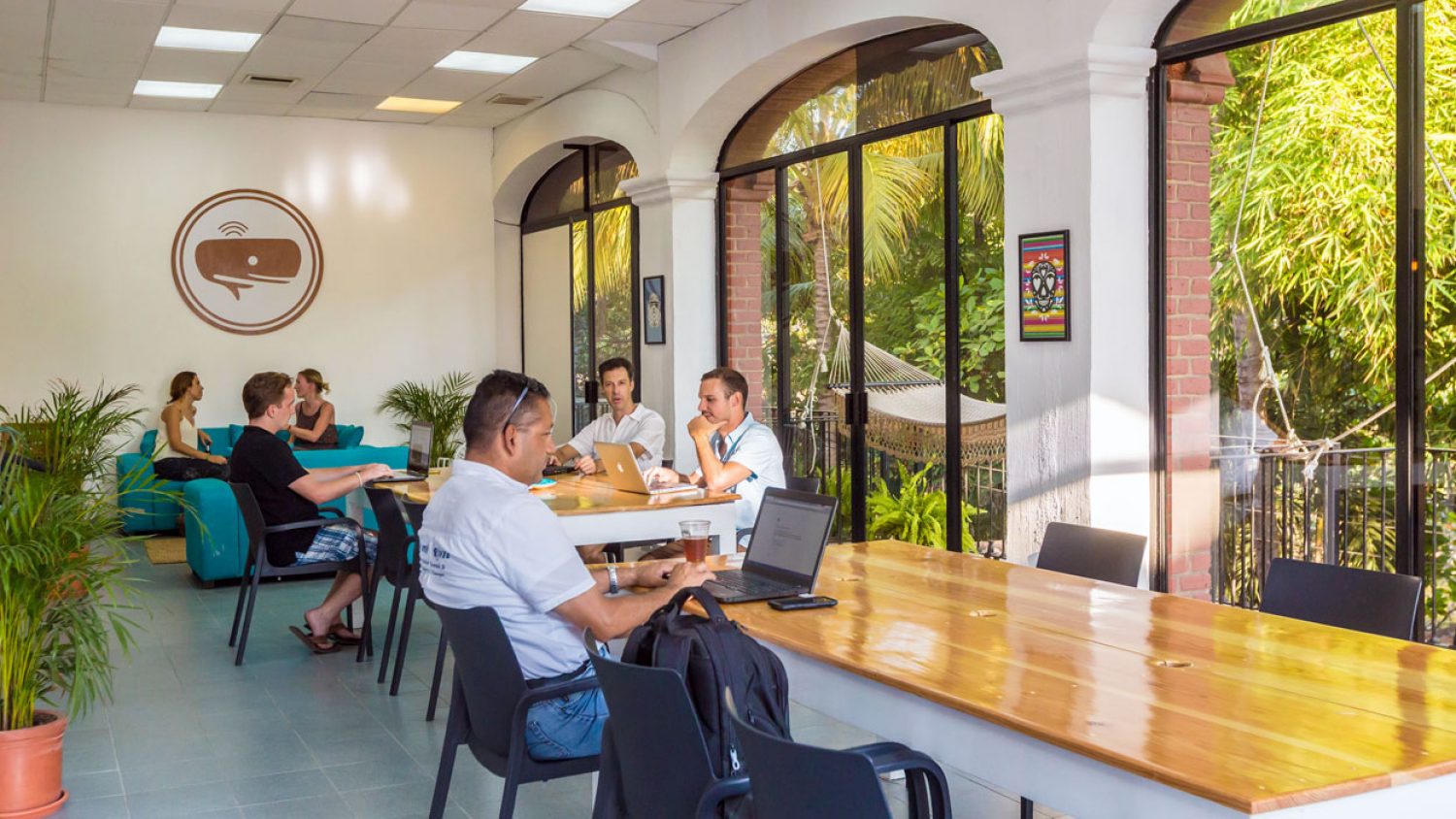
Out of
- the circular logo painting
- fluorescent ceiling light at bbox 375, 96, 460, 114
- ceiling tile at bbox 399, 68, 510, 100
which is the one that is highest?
fluorescent ceiling light at bbox 375, 96, 460, 114

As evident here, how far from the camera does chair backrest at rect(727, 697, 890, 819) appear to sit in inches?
69.4

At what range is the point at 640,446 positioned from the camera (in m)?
6.50

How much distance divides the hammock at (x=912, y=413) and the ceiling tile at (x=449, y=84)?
145 inches

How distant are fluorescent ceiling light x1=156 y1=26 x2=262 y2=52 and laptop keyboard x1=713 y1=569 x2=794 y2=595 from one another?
6.19m

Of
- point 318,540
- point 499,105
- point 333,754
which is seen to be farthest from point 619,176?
point 333,754

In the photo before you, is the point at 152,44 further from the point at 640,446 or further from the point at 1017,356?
the point at 1017,356

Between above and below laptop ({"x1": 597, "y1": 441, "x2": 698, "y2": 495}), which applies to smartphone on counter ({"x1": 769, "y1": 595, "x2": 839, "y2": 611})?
below

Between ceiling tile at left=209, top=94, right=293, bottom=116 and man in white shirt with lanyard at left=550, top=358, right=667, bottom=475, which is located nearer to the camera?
man in white shirt with lanyard at left=550, top=358, right=667, bottom=475

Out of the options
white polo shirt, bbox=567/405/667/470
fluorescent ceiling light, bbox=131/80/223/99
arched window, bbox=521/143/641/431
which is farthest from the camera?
arched window, bbox=521/143/641/431

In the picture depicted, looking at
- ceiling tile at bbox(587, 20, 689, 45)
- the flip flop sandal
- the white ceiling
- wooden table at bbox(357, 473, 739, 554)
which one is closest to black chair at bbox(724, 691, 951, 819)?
wooden table at bbox(357, 473, 739, 554)

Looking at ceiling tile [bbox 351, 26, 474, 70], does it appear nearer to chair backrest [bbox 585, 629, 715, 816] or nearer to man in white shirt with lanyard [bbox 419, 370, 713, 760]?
man in white shirt with lanyard [bbox 419, 370, 713, 760]

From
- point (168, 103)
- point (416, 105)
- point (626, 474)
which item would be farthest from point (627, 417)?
point (168, 103)

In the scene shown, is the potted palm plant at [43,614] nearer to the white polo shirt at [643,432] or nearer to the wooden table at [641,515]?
the wooden table at [641,515]

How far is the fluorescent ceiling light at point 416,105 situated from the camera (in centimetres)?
1049
